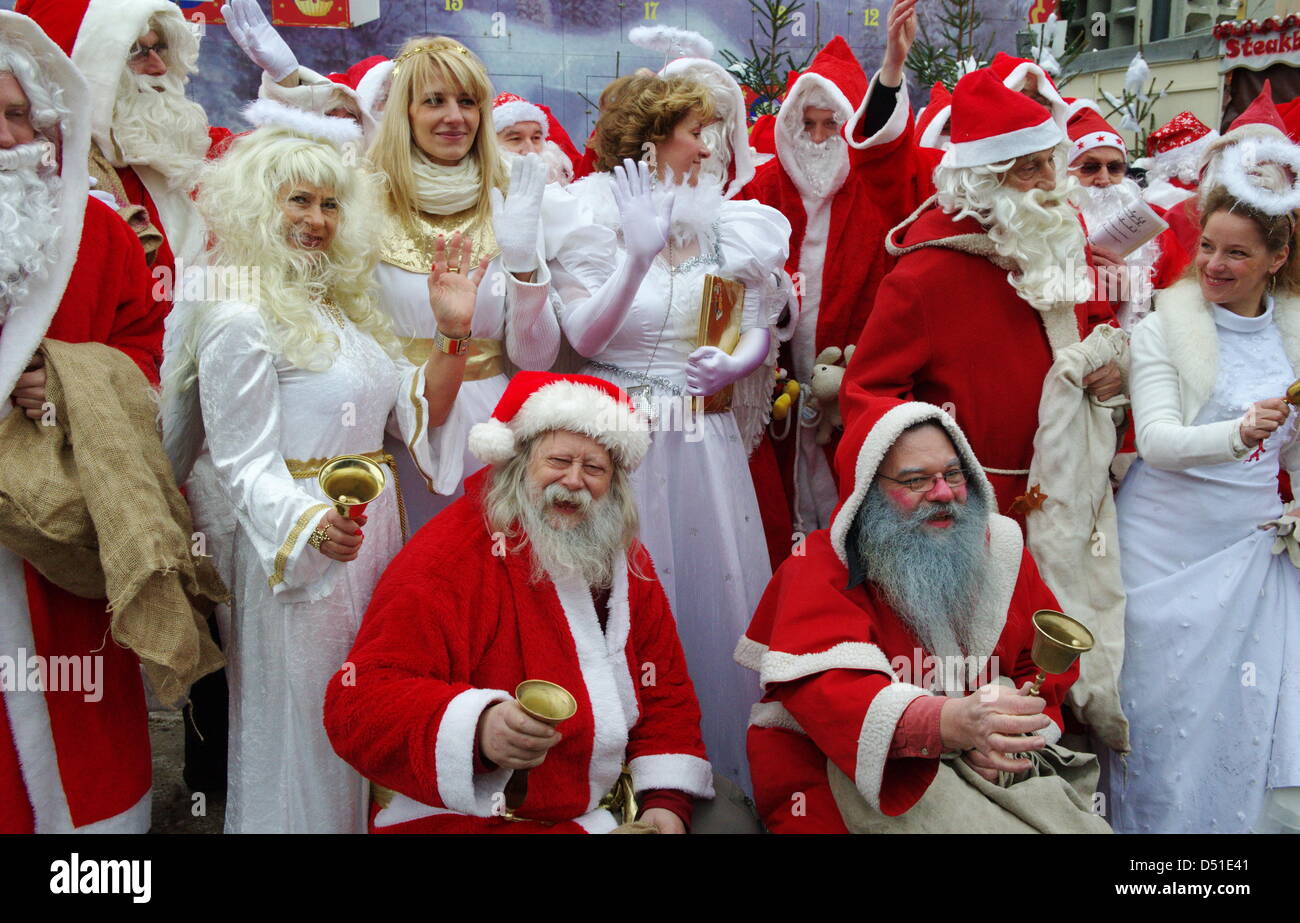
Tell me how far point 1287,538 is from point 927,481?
1202 millimetres

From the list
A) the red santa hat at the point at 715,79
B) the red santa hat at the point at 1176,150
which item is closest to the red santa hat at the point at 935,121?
the red santa hat at the point at 715,79

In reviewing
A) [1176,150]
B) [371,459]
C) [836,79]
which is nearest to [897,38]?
[836,79]

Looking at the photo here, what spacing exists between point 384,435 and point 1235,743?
2.74m

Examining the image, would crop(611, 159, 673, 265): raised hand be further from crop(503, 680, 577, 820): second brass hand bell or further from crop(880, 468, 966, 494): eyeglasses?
crop(503, 680, 577, 820): second brass hand bell

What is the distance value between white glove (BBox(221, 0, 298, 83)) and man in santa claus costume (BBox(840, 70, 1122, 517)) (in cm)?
275

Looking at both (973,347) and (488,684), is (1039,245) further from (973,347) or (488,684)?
(488,684)

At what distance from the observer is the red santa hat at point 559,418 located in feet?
9.95

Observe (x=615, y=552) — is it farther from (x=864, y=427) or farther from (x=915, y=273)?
(x=915, y=273)

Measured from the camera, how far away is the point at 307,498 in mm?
2814

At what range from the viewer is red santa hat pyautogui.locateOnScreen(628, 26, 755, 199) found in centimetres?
440

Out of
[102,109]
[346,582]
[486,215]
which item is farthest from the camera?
[102,109]

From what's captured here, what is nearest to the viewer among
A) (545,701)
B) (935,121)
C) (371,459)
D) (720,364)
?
(545,701)

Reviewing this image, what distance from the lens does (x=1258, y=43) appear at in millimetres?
12531
